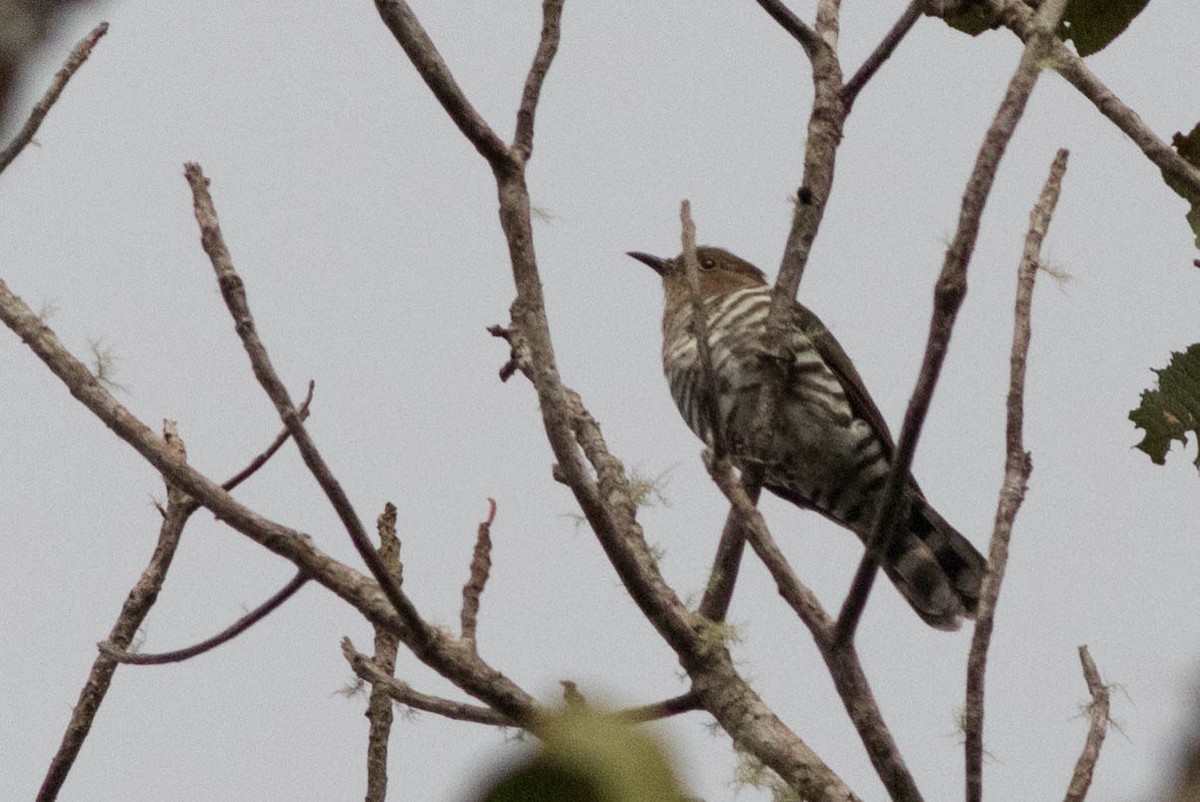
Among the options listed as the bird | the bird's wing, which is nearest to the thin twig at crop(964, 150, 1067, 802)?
the bird

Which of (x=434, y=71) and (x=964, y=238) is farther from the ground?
(x=434, y=71)

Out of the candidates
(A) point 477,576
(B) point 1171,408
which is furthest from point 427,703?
(B) point 1171,408

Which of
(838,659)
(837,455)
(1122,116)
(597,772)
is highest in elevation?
(837,455)

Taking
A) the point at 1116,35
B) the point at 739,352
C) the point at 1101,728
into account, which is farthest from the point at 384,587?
the point at 739,352

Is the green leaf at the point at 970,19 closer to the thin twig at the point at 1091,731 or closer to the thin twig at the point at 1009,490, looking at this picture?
the thin twig at the point at 1009,490

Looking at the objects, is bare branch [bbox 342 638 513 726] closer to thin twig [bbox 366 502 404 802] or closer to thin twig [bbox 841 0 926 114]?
thin twig [bbox 366 502 404 802]

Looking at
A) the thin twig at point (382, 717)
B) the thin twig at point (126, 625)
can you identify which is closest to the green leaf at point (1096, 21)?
the thin twig at point (382, 717)

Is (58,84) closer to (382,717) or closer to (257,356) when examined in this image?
(257,356)

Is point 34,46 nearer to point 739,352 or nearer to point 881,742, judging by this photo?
point 881,742
